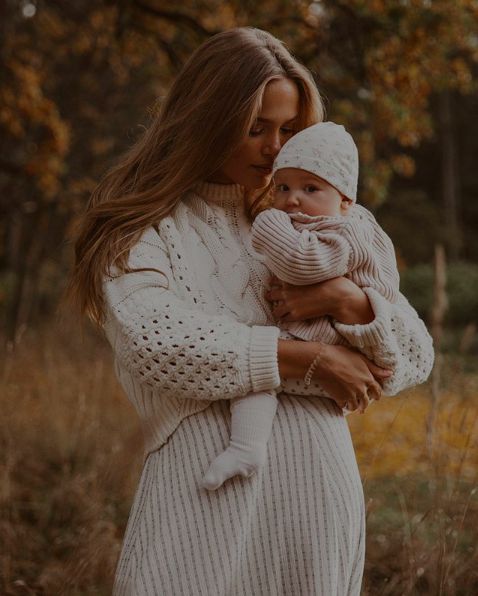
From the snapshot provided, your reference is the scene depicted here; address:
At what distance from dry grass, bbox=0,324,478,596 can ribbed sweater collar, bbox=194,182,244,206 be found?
969 mm

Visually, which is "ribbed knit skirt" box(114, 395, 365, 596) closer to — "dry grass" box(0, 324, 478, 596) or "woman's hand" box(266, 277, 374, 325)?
"woman's hand" box(266, 277, 374, 325)

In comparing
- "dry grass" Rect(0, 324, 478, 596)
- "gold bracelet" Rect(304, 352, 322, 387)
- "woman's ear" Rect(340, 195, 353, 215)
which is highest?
"woman's ear" Rect(340, 195, 353, 215)

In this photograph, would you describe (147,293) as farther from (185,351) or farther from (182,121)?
(182,121)

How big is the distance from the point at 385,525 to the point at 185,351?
2506 millimetres

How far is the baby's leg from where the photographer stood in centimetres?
171

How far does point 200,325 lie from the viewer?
1763mm

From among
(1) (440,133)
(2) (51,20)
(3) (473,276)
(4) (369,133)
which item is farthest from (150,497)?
(1) (440,133)

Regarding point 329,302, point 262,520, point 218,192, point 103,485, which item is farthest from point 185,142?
point 103,485

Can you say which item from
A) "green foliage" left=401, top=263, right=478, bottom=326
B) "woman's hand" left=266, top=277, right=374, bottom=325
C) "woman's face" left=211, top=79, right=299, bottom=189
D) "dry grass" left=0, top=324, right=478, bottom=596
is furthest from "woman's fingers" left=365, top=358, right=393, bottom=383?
"green foliage" left=401, top=263, right=478, bottom=326

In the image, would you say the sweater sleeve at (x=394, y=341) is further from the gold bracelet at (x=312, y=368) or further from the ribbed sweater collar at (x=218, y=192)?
the ribbed sweater collar at (x=218, y=192)

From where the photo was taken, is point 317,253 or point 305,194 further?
point 305,194

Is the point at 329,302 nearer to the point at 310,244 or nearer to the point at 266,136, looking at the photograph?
the point at 310,244

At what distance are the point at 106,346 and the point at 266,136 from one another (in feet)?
14.5

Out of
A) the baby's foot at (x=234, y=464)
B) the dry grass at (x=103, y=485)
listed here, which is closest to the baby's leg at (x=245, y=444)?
the baby's foot at (x=234, y=464)
